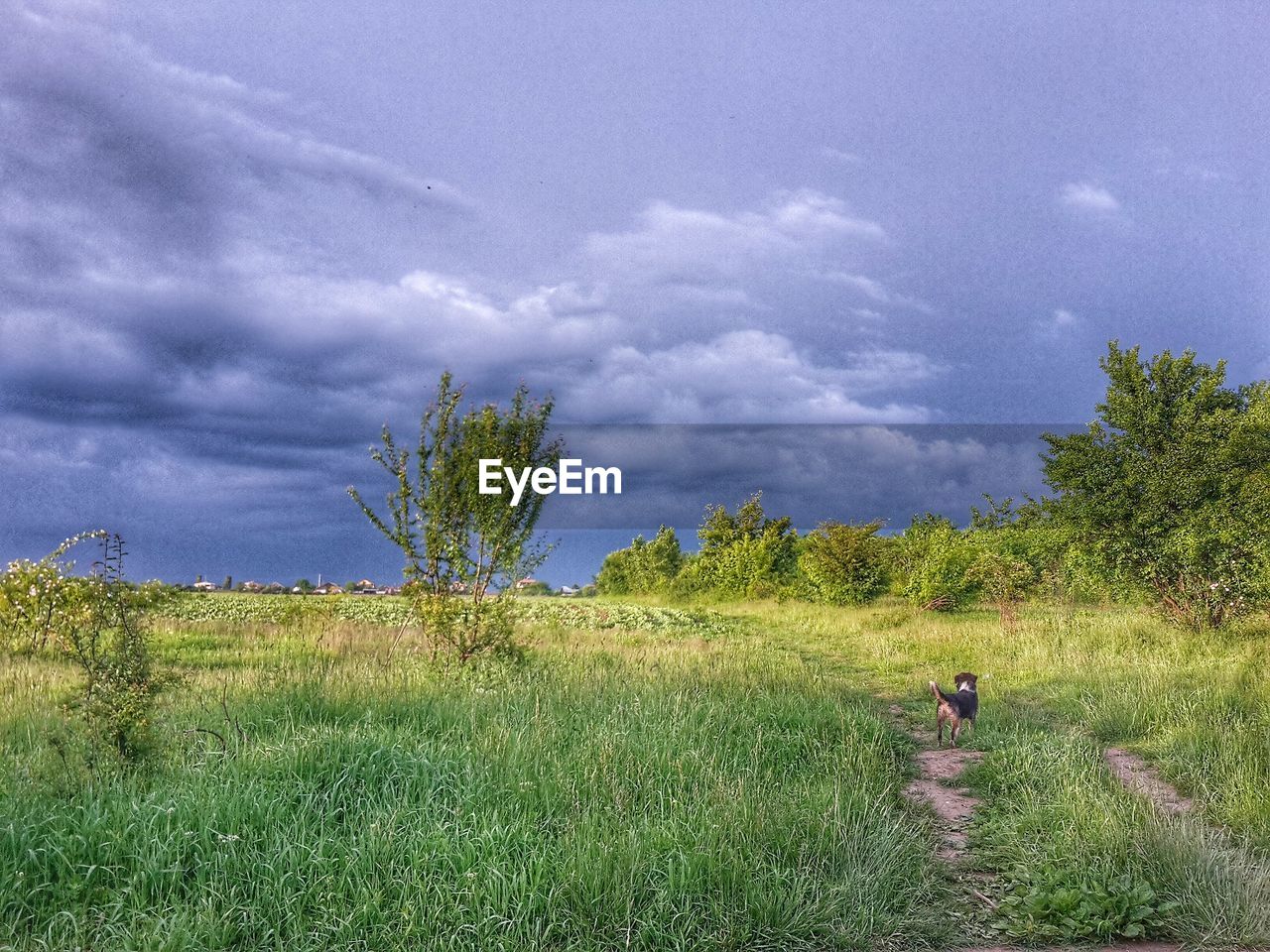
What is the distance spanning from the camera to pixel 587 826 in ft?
16.0

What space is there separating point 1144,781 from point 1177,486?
33.9 ft

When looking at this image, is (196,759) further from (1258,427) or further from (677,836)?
(1258,427)

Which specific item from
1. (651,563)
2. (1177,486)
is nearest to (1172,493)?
(1177,486)

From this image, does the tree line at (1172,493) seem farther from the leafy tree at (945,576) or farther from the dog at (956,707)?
the dog at (956,707)

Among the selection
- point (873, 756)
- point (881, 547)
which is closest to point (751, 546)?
point (881, 547)

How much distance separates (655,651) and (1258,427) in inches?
460

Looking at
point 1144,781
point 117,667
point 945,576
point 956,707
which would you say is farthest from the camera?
point 945,576

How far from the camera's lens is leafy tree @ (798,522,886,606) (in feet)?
93.7

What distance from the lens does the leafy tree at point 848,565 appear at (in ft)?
93.7

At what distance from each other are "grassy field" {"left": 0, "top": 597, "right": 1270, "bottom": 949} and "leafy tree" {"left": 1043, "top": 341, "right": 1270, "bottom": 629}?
741 centimetres

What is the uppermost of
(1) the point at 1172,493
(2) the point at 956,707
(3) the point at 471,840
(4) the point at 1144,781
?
(1) the point at 1172,493

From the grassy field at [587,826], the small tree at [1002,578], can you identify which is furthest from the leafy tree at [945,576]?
the grassy field at [587,826]

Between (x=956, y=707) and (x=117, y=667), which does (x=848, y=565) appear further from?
(x=117, y=667)

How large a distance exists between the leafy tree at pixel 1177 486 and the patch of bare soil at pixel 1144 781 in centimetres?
885
